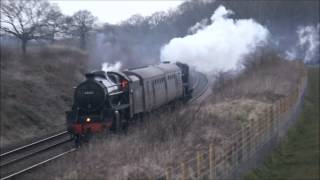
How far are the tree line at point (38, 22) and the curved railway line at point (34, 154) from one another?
16.7m

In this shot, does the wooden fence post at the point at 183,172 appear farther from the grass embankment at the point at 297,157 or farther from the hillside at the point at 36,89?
the hillside at the point at 36,89

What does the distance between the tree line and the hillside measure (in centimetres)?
165

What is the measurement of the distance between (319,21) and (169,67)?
49949 mm

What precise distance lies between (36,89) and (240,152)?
67.8 ft

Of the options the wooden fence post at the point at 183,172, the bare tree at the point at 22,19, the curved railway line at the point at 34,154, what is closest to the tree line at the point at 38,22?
the bare tree at the point at 22,19

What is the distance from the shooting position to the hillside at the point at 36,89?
31.3 metres

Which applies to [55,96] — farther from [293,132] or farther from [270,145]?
[270,145]

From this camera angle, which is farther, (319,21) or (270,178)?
(319,21)

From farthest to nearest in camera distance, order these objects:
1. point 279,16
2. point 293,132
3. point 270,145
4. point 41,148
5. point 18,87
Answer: point 279,16 → point 18,87 → point 293,132 → point 41,148 → point 270,145

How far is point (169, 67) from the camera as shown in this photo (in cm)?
3303

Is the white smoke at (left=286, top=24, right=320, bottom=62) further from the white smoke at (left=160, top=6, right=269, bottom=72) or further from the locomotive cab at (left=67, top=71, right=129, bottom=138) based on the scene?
the locomotive cab at (left=67, top=71, right=129, bottom=138)

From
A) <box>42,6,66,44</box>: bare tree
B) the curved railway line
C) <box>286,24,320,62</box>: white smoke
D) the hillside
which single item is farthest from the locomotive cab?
<box>286,24,320,62</box>: white smoke

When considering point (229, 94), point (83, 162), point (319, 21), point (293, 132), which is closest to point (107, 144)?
point (83, 162)

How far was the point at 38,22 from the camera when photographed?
46438 mm
